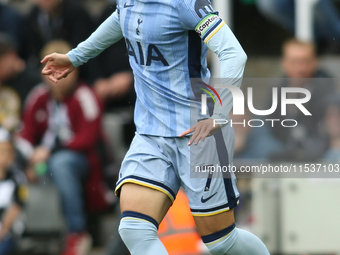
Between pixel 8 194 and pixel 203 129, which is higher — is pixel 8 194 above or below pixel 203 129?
below

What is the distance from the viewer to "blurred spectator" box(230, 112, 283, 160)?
226 inches

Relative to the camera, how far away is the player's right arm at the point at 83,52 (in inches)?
144

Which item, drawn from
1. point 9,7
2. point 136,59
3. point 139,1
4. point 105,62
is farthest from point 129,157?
point 9,7

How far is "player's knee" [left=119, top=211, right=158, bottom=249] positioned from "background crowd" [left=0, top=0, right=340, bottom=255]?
2.02m

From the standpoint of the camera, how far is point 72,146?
6035 mm

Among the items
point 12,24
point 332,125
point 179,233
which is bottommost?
point 179,233

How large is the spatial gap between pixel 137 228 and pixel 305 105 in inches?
123

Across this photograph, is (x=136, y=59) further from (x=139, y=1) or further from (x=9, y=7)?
(x=9, y=7)

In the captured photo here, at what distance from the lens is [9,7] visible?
24.3ft

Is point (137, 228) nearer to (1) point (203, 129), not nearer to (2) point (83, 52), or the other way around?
(1) point (203, 129)

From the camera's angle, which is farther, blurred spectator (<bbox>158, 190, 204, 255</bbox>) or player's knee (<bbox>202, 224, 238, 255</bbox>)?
blurred spectator (<bbox>158, 190, 204, 255</bbox>)

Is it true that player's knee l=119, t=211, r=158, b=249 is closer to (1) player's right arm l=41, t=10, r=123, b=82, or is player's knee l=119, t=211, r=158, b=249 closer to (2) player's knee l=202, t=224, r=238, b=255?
(2) player's knee l=202, t=224, r=238, b=255

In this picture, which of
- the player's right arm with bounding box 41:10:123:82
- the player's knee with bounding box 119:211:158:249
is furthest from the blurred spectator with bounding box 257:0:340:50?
the player's knee with bounding box 119:211:158:249

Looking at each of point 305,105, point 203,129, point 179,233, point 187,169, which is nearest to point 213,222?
point 187,169
